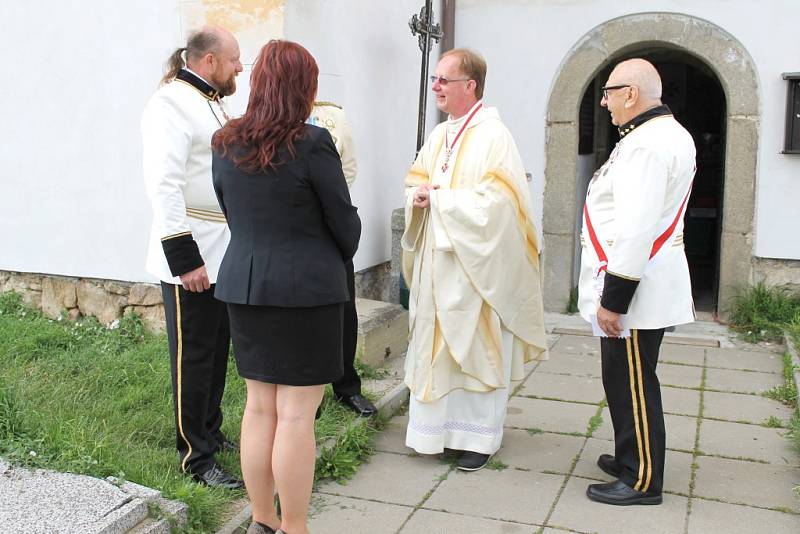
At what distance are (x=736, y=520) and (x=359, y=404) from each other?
1886mm

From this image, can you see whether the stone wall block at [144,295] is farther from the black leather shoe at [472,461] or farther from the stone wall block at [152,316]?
the black leather shoe at [472,461]

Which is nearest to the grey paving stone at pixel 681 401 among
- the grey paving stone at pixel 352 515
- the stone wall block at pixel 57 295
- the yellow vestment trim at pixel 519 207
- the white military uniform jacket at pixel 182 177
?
the yellow vestment trim at pixel 519 207

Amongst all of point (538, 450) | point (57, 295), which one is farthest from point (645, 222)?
point (57, 295)

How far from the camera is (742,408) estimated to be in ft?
16.6

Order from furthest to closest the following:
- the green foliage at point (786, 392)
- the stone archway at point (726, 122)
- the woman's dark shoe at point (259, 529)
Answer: the stone archway at point (726, 122) → the green foliage at point (786, 392) → the woman's dark shoe at point (259, 529)

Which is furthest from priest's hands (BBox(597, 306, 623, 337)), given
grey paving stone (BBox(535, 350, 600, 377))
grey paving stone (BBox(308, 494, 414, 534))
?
grey paving stone (BBox(535, 350, 600, 377))

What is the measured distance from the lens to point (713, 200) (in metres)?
11.2

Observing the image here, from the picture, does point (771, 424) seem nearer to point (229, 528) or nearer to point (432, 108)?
point (229, 528)

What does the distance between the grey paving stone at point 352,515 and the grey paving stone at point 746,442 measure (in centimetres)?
168

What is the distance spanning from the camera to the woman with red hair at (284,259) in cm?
282

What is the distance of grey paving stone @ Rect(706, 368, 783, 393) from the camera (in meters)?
5.49

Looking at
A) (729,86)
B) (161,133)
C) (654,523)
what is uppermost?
(729,86)

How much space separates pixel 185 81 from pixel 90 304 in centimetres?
300

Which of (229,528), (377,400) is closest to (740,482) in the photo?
(377,400)
